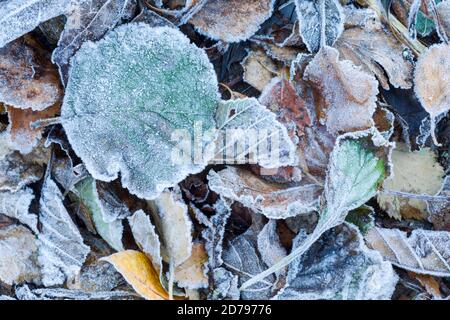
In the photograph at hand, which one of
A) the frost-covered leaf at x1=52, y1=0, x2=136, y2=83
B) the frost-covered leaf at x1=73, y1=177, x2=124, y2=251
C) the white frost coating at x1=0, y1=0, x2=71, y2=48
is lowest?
the frost-covered leaf at x1=73, y1=177, x2=124, y2=251

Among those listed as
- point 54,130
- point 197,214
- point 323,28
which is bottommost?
point 197,214

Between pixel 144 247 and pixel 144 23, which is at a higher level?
pixel 144 23

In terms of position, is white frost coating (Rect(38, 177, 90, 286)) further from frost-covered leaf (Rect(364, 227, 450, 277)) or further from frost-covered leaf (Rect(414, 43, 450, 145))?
frost-covered leaf (Rect(414, 43, 450, 145))

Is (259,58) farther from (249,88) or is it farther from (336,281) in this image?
(336,281)

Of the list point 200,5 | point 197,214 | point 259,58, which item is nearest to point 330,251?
point 197,214

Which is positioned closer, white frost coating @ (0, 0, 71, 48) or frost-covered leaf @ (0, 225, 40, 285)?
white frost coating @ (0, 0, 71, 48)

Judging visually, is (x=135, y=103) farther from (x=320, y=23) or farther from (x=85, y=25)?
(x=320, y=23)

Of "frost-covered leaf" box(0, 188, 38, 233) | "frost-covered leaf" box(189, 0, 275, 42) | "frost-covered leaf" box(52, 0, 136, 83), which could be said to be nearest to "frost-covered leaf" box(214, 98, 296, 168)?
"frost-covered leaf" box(189, 0, 275, 42)

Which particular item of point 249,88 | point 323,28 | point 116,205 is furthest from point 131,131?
point 323,28
